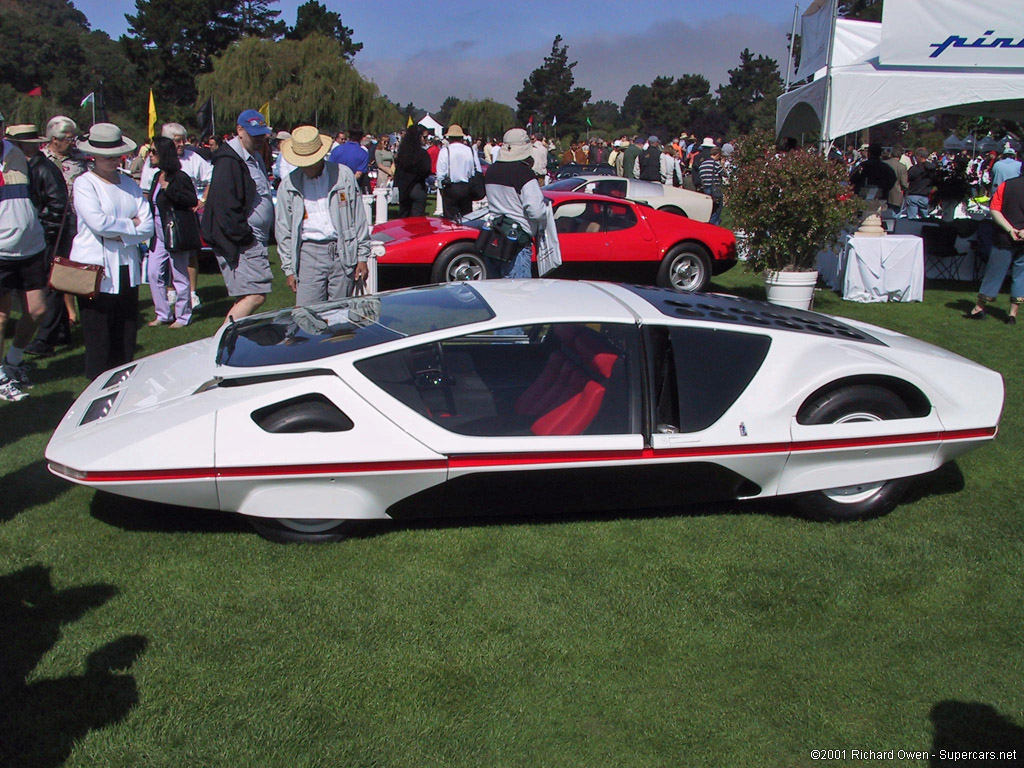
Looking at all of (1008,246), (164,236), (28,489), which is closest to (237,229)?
(164,236)

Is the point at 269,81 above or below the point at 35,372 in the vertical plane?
above

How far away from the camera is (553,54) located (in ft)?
368

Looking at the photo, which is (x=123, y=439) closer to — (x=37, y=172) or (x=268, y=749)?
(x=268, y=749)

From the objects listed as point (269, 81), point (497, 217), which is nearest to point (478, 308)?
point (497, 217)

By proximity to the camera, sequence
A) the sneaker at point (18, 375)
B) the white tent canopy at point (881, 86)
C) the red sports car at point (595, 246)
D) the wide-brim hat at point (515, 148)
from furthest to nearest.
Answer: the white tent canopy at point (881, 86) < the red sports car at point (595, 246) < the wide-brim hat at point (515, 148) < the sneaker at point (18, 375)

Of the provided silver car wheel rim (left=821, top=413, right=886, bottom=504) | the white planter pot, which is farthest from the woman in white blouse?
the white planter pot

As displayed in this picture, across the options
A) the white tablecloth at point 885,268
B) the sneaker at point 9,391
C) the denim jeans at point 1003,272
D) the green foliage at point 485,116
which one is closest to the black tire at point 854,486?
the sneaker at point 9,391

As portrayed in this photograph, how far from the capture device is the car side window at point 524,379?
3.65 metres

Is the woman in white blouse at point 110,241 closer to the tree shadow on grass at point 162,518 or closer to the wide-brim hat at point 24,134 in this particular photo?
the wide-brim hat at point 24,134

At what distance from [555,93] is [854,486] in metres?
113

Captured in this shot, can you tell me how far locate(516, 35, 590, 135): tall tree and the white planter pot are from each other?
103059 millimetres

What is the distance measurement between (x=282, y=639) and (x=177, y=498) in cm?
84

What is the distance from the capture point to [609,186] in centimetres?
1510

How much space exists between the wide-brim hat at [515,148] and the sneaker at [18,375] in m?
4.07
